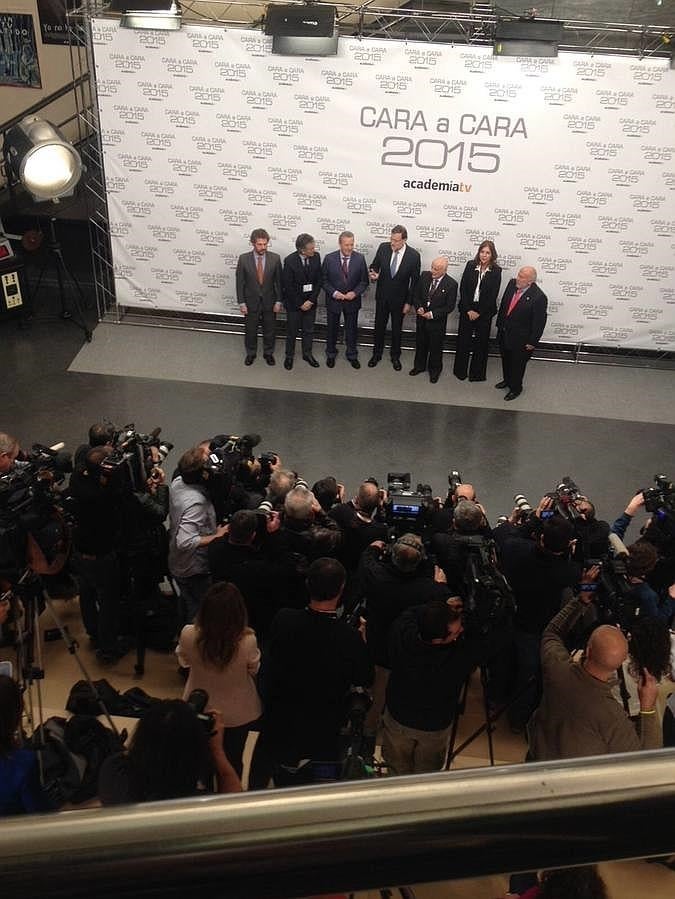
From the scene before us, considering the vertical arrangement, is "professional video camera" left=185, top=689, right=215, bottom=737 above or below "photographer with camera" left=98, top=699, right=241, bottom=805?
below

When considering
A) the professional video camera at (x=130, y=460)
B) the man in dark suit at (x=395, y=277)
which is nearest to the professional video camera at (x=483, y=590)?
the professional video camera at (x=130, y=460)

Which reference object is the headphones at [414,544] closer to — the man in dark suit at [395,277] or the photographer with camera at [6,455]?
the photographer with camera at [6,455]

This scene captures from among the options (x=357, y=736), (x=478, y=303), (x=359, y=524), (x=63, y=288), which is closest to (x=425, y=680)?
(x=357, y=736)

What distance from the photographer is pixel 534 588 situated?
431 centimetres

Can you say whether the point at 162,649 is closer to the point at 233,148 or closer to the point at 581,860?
the point at 581,860

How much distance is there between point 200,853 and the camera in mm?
405

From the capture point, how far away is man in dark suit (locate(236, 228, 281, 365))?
867 cm

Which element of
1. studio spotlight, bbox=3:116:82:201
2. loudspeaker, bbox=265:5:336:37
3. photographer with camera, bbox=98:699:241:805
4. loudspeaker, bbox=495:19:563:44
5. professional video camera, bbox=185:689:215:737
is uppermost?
loudspeaker, bbox=265:5:336:37

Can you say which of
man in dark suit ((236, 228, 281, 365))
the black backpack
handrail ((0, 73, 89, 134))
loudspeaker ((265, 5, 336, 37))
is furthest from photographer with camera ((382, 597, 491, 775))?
handrail ((0, 73, 89, 134))

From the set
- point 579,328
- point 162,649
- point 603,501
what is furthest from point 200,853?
point 579,328

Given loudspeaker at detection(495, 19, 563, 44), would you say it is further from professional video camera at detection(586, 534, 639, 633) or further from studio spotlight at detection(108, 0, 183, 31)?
professional video camera at detection(586, 534, 639, 633)

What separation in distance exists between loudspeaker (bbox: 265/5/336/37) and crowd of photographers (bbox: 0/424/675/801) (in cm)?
454

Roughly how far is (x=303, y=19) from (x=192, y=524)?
17.8ft

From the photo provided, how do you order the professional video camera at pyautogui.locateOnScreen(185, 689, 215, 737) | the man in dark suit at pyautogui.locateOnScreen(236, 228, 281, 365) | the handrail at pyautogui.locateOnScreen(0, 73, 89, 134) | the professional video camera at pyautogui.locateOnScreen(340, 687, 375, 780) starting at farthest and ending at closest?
the handrail at pyautogui.locateOnScreen(0, 73, 89, 134)
the man in dark suit at pyautogui.locateOnScreen(236, 228, 281, 365)
the professional video camera at pyautogui.locateOnScreen(340, 687, 375, 780)
the professional video camera at pyautogui.locateOnScreen(185, 689, 215, 737)
